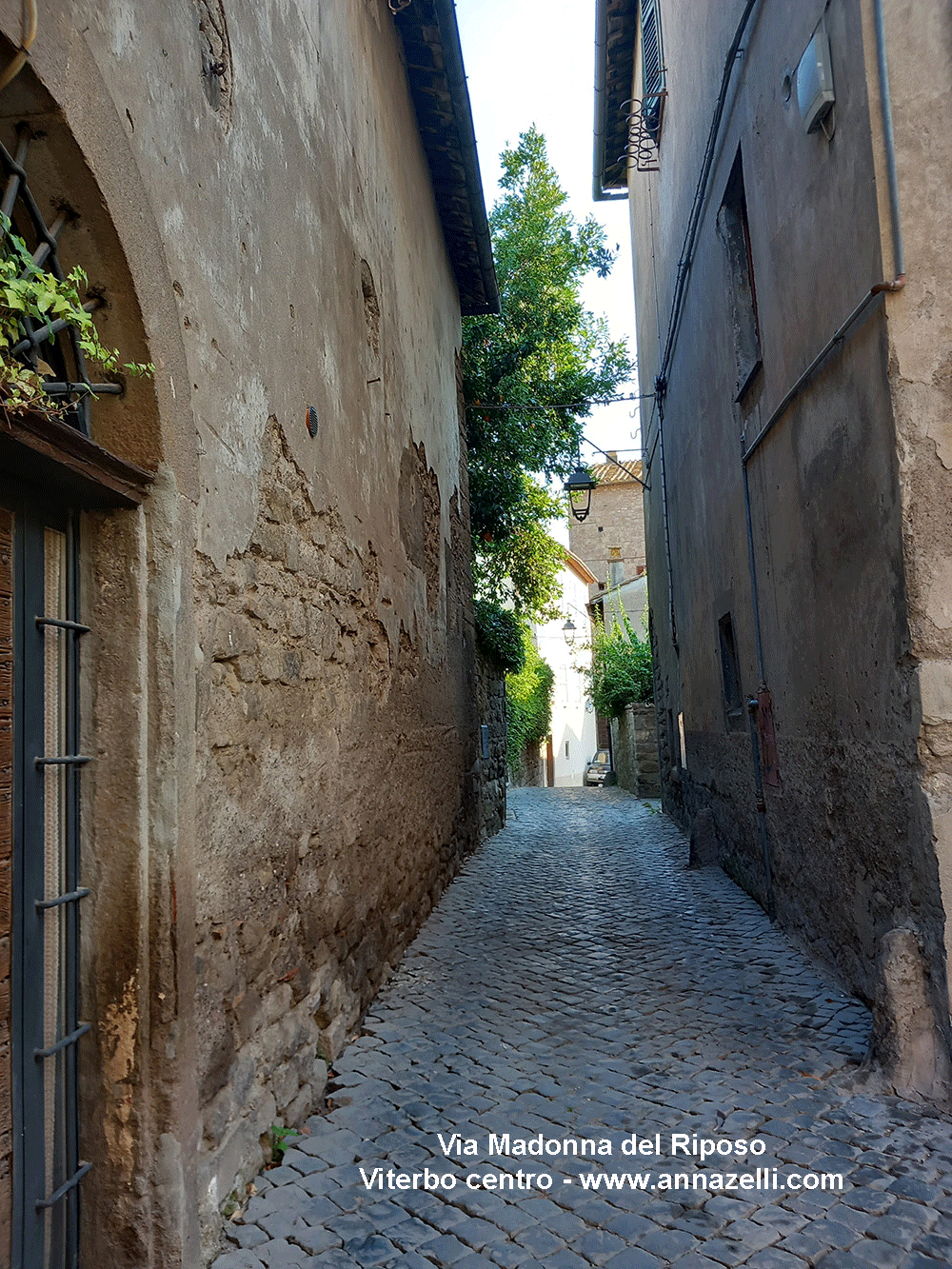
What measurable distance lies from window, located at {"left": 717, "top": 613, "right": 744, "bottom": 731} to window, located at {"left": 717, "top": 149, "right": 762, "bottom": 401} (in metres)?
1.97

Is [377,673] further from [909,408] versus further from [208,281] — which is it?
[909,408]

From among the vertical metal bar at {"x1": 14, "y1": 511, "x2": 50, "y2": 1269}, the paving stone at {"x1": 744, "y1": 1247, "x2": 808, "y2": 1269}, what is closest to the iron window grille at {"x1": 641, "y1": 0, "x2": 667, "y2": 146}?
the vertical metal bar at {"x1": 14, "y1": 511, "x2": 50, "y2": 1269}

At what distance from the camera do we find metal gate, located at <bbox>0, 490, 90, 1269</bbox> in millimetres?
1930

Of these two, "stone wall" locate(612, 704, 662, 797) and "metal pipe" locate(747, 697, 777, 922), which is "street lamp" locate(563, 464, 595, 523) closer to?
"stone wall" locate(612, 704, 662, 797)

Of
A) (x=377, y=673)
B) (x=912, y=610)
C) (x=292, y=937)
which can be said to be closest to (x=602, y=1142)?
(x=292, y=937)

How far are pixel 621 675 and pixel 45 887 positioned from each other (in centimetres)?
1643

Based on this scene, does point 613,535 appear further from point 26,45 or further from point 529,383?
point 26,45

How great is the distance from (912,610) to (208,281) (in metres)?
2.49

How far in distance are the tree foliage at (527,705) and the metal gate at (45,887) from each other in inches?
540

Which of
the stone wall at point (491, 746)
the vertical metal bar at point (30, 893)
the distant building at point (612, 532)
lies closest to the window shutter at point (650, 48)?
the stone wall at point (491, 746)

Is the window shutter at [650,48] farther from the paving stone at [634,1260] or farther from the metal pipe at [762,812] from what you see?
the paving stone at [634,1260]

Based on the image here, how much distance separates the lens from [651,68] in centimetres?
941

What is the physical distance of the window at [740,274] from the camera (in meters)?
5.56

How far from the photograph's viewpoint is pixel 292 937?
312 centimetres
